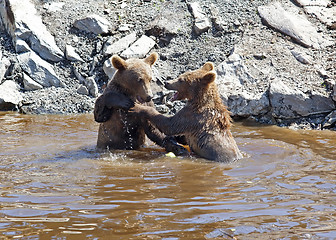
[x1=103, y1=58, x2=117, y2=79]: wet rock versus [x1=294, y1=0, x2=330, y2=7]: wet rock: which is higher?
[x1=294, y1=0, x2=330, y2=7]: wet rock

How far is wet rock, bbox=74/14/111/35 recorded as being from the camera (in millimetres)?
13762

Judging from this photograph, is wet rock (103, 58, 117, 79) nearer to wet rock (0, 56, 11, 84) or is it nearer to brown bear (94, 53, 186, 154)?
wet rock (0, 56, 11, 84)

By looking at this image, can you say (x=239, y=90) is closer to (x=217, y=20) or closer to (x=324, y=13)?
(x=217, y=20)

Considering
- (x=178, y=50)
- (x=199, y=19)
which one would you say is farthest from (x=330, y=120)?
(x=199, y=19)

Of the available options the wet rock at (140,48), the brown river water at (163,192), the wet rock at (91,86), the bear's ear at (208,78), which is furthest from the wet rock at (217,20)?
the bear's ear at (208,78)

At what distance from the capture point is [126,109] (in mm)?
7430

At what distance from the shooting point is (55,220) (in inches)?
167

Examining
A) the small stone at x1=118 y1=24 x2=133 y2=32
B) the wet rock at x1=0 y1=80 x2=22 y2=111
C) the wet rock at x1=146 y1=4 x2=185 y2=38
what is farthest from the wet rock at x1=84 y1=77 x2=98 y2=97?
the wet rock at x1=146 y1=4 x2=185 y2=38

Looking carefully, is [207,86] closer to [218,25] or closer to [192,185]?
[192,185]

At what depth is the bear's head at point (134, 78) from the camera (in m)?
7.34

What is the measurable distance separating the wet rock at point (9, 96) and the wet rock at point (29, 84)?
270mm

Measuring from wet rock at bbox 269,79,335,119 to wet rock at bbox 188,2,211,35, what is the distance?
3.72 m

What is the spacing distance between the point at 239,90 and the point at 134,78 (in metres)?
4.54

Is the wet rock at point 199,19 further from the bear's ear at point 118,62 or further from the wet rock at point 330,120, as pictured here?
the bear's ear at point 118,62
